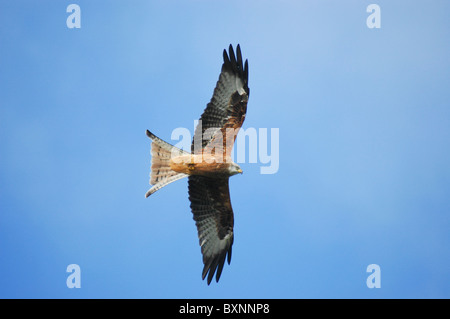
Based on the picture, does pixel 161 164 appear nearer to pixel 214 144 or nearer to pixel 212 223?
pixel 214 144

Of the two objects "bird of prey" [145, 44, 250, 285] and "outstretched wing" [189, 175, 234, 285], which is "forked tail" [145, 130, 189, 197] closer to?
"bird of prey" [145, 44, 250, 285]

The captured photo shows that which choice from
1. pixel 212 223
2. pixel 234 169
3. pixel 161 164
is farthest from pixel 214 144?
pixel 212 223

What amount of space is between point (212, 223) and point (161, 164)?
140 centimetres

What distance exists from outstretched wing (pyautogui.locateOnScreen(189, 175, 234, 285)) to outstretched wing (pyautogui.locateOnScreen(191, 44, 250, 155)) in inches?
30.9

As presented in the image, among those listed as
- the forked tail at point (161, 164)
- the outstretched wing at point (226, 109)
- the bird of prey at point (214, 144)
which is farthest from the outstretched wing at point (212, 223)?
the outstretched wing at point (226, 109)

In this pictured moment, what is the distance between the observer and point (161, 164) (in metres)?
8.78

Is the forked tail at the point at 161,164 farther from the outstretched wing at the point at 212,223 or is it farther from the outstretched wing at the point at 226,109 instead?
the outstretched wing at the point at 212,223

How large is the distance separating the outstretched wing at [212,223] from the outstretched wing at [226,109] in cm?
79

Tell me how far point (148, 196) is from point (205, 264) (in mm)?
1550

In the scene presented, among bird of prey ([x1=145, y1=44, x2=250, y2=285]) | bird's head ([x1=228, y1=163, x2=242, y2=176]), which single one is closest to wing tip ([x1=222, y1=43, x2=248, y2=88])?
bird of prey ([x1=145, y1=44, x2=250, y2=285])

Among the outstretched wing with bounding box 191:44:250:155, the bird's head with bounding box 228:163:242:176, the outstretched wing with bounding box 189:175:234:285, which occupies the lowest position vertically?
the outstretched wing with bounding box 189:175:234:285

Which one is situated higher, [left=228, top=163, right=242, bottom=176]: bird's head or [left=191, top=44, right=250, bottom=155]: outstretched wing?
[left=191, top=44, right=250, bottom=155]: outstretched wing

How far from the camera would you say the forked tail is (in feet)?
28.5
